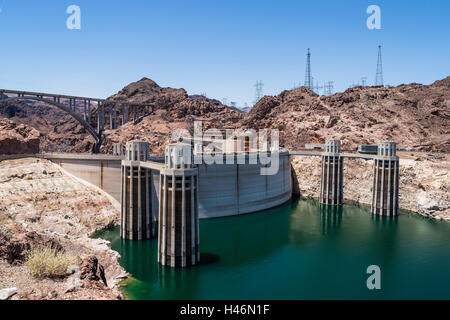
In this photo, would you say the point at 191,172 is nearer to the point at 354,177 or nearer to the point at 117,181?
the point at 117,181

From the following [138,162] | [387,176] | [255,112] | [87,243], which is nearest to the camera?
[87,243]

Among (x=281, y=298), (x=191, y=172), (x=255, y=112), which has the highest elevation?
(x=255, y=112)

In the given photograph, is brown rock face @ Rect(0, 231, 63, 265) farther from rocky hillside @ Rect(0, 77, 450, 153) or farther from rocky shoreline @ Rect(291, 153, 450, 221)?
rocky hillside @ Rect(0, 77, 450, 153)

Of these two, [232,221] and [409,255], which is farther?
[232,221]

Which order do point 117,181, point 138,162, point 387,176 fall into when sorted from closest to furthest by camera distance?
1. point 138,162
2. point 117,181
3. point 387,176

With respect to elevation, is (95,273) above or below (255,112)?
below

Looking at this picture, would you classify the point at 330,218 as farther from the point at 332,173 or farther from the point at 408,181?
the point at 408,181

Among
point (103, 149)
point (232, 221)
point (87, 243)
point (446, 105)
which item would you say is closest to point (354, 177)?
point (232, 221)

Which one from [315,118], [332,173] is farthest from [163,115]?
[332,173]

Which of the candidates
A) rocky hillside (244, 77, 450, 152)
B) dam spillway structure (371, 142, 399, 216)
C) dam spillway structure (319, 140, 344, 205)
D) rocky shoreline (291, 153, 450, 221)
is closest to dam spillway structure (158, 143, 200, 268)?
dam spillway structure (371, 142, 399, 216)
